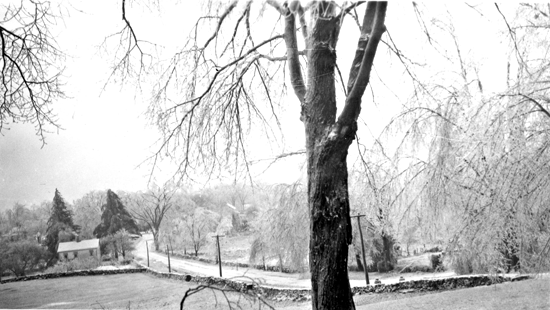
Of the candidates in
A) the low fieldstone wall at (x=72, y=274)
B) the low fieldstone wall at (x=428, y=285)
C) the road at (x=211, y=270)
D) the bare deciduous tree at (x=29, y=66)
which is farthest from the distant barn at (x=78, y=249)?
the low fieldstone wall at (x=428, y=285)

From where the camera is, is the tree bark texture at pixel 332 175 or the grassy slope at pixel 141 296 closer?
the tree bark texture at pixel 332 175

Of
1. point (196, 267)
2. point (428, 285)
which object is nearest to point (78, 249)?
point (196, 267)

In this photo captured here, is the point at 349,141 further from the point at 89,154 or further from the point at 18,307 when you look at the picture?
the point at 18,307

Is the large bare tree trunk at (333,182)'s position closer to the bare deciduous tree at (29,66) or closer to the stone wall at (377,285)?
the bare deciduous tree at (29,66)

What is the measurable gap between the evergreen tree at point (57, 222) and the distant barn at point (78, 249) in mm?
45

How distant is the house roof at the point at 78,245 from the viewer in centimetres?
258

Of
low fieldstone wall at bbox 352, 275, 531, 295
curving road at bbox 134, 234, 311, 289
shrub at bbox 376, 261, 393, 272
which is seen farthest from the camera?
shrub at bbox 376, 261, 393, 272

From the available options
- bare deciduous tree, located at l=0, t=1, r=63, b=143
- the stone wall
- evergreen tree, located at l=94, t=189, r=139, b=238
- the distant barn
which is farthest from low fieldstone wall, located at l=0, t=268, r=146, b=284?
bare deciduous tree, located at l=0, t=1, r=63, b=143

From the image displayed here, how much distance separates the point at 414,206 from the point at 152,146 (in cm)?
243

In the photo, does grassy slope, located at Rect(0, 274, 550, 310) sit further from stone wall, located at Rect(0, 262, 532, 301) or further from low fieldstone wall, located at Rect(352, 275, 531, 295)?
low fieldstone wall, located at Rect(352, 275, 531, 295)

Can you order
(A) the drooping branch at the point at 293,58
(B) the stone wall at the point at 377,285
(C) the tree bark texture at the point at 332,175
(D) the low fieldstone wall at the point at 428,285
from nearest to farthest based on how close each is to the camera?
1. (C) the tree bark texture at the point at 332,175
2. (A) the drooping branch at the point at 293,58
3. (B) the stone wall at the point at 377,285
4. (D) the low fieldstone wall at the point at 428,285

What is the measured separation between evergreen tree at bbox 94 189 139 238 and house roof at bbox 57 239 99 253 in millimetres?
74

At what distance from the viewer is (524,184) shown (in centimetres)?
251

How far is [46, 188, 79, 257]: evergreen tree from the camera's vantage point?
2.50 meters
